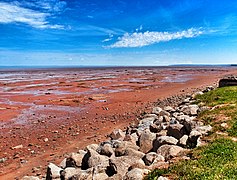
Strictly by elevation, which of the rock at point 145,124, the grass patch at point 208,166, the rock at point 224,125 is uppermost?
the rock at point 224,125

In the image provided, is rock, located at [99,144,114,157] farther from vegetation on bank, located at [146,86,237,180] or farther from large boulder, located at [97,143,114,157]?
vegetation on bank, located at [146,86,237,180]

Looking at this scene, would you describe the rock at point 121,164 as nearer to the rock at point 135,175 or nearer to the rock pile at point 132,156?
the rock pile at point 132,156

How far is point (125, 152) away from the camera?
379 inches

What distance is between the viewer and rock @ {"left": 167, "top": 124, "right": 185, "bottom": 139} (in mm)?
11406

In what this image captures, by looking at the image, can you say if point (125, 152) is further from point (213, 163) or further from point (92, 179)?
point (213, 163)

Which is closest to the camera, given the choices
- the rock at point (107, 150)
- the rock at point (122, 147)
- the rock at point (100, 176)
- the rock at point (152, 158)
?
the rock at point (100, 176)

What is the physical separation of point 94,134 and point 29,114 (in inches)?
325

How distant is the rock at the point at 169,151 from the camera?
8455 mm

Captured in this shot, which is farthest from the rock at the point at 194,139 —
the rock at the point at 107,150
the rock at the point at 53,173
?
the rock at the point at 53,173

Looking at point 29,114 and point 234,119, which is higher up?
point 234,119

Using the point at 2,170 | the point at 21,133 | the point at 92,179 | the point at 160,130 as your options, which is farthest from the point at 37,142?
the point at 92,179

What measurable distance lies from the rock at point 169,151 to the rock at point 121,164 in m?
0.86

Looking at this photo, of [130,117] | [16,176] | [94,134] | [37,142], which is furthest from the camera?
[130,117]

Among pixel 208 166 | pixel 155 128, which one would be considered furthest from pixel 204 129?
pixel 208 166
